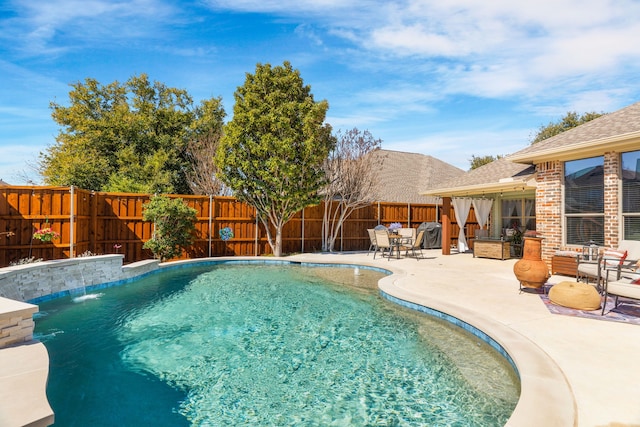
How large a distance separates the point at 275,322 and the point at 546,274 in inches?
187

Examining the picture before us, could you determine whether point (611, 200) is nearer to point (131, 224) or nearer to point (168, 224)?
point (168, 224)

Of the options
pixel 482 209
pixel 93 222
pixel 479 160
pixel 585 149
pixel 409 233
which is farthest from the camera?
pixel 479 160

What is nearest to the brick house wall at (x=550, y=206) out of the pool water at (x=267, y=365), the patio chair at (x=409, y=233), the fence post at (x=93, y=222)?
the patio chair at (x=409, y=233)

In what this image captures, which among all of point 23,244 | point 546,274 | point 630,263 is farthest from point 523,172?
point 23,244

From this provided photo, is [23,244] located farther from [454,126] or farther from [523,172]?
[454,126]

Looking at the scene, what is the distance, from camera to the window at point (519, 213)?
13.3m

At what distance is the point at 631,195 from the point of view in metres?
7.32

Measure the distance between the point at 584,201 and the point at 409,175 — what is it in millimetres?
16170

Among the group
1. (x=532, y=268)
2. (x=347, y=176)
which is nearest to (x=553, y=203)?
(x=532, y=268)

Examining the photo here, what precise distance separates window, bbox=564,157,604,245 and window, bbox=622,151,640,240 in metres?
0.42

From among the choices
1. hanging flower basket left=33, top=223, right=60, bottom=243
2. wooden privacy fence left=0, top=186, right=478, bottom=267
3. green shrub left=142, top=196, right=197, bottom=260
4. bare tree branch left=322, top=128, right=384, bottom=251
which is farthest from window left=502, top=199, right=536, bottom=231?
hanging flower basket left=33, top=223, right=60, bottom=243

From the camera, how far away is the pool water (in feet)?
A: 10.00

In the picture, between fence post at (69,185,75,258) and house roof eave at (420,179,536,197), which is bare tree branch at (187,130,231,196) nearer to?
fence post at (69,185,75,258)

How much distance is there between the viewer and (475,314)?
16.2 ft
